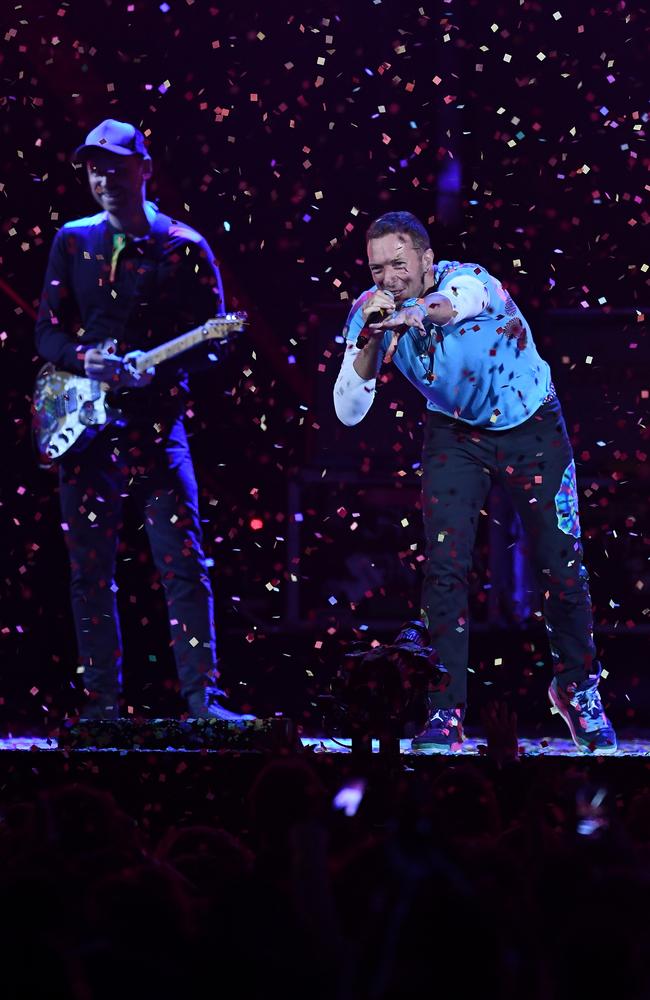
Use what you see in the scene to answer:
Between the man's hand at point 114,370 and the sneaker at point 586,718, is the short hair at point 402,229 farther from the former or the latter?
the sneaker at point 586,718

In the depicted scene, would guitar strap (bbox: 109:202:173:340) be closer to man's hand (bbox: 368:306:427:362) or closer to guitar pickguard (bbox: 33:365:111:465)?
guitar pickguard (bbox: 33:365:111:465)

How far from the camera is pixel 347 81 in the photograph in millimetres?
5637

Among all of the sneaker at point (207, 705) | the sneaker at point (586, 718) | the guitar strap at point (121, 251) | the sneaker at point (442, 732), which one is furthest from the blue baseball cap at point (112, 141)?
the sneaker at point (586, 718)

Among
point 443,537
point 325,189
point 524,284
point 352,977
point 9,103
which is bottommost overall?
point 352,977

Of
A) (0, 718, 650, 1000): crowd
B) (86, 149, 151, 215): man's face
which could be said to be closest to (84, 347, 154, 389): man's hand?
(86, 149, 151, 215): man's face

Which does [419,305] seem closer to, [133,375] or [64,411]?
[133,375]

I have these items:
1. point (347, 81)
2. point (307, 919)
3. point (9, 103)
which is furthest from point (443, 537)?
point (307, 919)

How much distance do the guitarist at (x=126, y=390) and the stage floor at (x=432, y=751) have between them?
1.15ft

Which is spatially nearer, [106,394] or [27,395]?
[106,394]

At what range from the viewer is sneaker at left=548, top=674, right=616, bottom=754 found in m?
4.62

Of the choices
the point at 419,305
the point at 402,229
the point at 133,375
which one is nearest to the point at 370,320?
the point at 419,305

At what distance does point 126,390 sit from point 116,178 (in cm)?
82

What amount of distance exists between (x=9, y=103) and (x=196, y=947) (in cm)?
481

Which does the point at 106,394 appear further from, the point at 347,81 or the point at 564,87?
the point at 564,87
